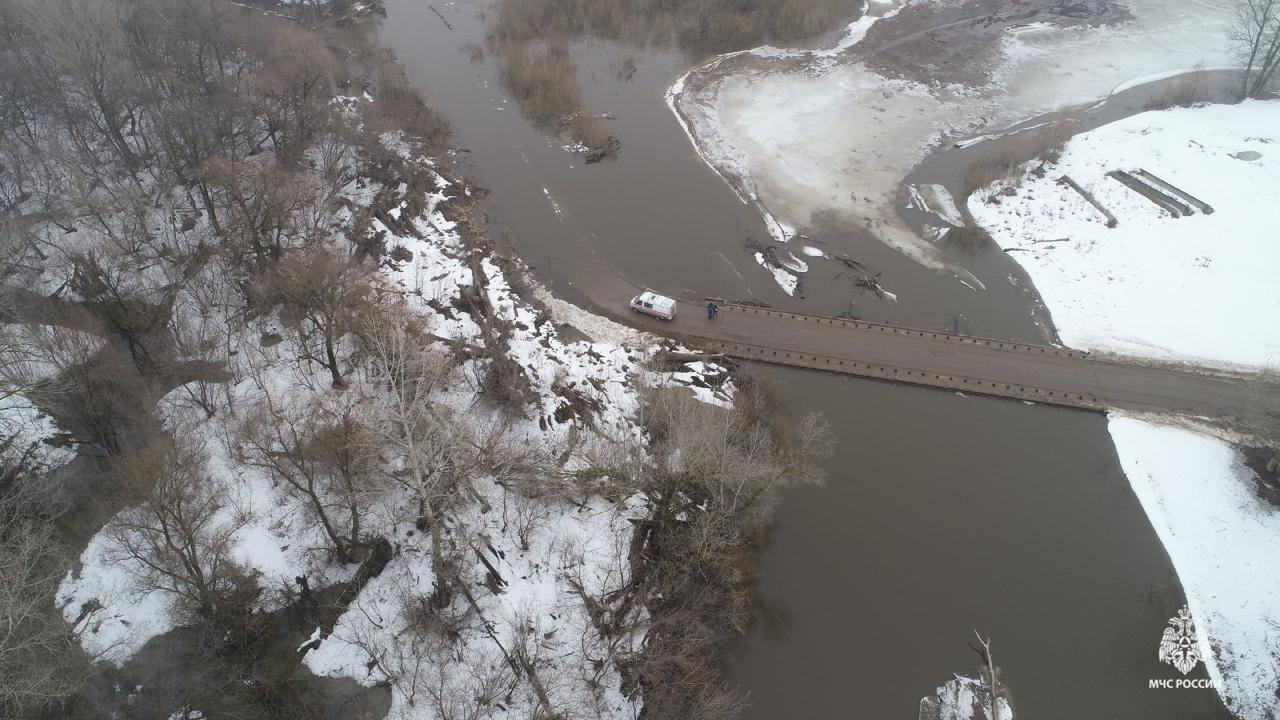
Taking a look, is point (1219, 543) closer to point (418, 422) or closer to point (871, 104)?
point (418, 422)

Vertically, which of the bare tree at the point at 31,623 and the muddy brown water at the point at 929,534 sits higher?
the bare tree at the point at 31,623

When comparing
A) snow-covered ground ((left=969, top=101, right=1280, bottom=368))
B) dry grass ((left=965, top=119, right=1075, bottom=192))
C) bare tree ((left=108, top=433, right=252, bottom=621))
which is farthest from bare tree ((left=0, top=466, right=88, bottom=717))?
dry grass ((left=965, top=119, right=1075, bottom=192))

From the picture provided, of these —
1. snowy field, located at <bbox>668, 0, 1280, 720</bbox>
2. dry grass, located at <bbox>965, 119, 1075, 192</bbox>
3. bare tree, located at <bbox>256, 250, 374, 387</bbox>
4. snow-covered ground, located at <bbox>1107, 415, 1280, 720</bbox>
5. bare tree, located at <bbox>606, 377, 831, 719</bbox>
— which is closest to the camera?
bare tree, located at <bbox>606, 377, 831, 719</bbox>

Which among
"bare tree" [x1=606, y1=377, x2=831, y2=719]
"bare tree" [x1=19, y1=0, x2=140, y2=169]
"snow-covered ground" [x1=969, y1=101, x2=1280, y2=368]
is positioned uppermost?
"bare tree" [x1=19, y1=0, x2=140, y2=169]

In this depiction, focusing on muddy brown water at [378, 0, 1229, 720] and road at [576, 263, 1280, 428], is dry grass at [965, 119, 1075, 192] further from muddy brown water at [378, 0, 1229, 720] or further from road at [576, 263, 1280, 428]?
road at [576, 263, 1280, 428]

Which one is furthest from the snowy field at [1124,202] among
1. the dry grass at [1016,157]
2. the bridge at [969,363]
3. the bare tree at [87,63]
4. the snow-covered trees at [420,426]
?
the bare tree at [87,63]

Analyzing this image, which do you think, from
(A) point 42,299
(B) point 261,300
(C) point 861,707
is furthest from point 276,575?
(C) point 861,707

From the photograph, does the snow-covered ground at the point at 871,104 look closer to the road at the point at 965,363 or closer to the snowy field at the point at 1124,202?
the snowy field at the point at 1124,202

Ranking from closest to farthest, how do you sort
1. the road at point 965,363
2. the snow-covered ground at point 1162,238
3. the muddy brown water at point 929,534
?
the muddy brown water at point 929,534
the road at point 965,363
the snow-covered ground at point 1162,238
